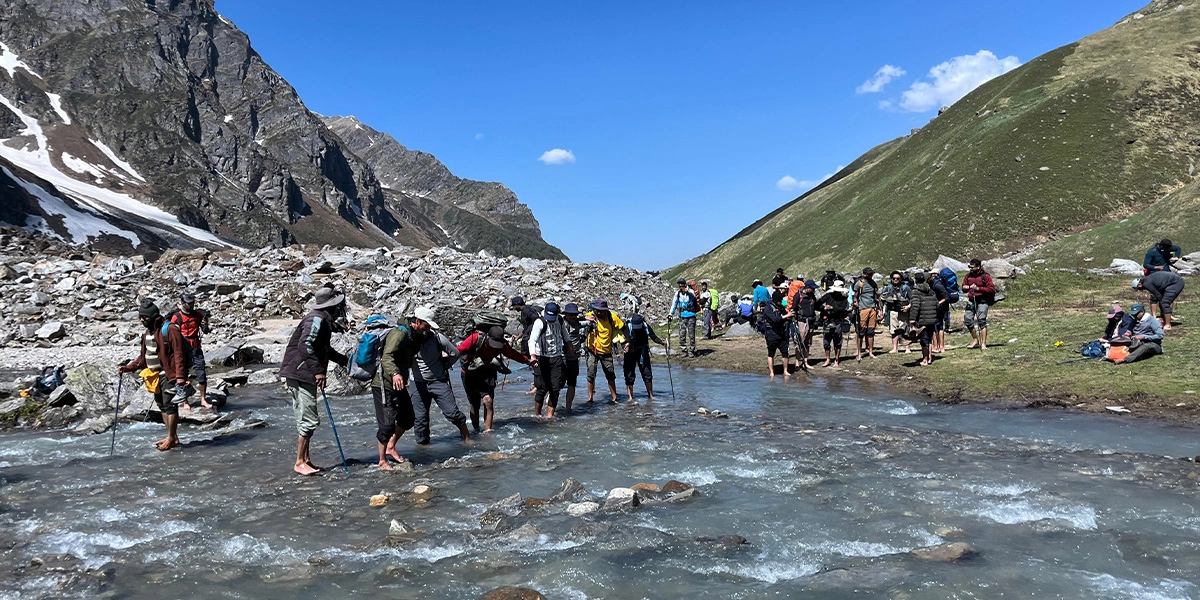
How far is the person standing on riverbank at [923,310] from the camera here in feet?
67.8

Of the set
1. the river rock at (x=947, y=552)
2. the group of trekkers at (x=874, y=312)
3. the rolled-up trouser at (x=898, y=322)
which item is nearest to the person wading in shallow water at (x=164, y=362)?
the river rock at (x=947, y=552)

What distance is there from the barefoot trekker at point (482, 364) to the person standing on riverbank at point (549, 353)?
910 mm

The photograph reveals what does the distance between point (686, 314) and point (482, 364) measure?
44.5 feet

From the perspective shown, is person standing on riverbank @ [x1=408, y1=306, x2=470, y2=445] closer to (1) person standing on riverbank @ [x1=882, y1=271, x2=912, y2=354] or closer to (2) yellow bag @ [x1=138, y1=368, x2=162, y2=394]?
(2) yellow bag @ [x1=138, y1=368, x2=162, y2=394]

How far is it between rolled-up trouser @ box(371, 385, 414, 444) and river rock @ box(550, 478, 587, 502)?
3.70m

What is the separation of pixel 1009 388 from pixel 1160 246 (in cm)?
795

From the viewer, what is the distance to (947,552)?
7.81 m

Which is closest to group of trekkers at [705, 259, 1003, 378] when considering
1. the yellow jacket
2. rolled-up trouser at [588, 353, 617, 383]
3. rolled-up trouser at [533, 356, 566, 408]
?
the yellow jacket

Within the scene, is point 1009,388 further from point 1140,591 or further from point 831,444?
point 1140,591

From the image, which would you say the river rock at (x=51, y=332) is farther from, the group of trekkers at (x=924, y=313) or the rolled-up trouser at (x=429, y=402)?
the group of trekkers at (x=924, y=313)

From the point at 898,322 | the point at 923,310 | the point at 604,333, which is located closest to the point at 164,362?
the point at 604,333

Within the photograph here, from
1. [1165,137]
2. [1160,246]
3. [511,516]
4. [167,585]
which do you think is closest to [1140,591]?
[511,516]

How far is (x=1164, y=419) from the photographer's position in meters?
13.5

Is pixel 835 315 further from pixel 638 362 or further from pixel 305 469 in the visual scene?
pixel 305 469
